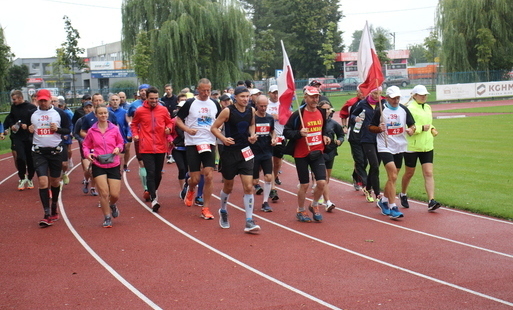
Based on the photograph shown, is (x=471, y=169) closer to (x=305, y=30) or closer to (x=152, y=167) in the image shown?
(x=152, y=167)

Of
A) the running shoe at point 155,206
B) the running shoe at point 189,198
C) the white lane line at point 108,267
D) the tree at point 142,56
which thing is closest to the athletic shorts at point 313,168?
the running shoe at point 189,198

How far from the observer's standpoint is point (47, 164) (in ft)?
34.7

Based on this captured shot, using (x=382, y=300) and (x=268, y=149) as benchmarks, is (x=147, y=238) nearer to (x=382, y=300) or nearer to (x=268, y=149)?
(x=268, y=149)

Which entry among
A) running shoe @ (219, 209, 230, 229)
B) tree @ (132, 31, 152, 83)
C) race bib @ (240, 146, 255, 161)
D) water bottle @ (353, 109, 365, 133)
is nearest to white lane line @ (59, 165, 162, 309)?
running shoe @ (219, 209, 230, 229)

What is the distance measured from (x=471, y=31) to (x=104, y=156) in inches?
Result: 1849

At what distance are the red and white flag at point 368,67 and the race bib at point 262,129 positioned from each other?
1.75 metres

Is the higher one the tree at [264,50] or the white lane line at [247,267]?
the tree at [264,50]

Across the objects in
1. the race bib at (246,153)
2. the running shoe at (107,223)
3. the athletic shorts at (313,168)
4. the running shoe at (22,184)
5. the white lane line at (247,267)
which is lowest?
the white lane line at (247,267)

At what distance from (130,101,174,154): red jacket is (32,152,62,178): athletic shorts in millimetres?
1435

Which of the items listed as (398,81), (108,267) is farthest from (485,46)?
(108,267)

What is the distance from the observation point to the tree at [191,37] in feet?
123

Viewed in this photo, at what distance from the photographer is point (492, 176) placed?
47.3ft

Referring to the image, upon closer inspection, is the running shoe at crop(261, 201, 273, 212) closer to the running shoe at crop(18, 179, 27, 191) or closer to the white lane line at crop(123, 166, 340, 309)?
the white lane line at crop(123, 166, 340, 309)

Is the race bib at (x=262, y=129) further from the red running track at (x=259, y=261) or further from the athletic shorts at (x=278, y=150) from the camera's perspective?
the red running track at (x=259, y=261)
